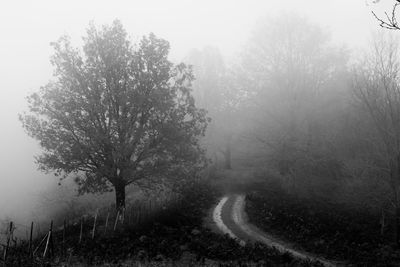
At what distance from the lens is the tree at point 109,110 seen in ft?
61.3

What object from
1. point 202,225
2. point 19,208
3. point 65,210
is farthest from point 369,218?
point 19,208

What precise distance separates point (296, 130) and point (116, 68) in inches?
727

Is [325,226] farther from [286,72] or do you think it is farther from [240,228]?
[286,72]

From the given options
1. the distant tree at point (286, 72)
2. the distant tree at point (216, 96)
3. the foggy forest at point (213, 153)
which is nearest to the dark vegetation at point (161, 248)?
the foggy forest at point (213, 153)

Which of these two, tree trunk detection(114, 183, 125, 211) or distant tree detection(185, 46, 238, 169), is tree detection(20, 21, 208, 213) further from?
distant tree detection(185, 46, 238, 169)

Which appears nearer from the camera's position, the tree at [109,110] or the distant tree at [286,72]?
the tree at [109,110]

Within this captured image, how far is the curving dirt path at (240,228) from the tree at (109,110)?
14.1ft

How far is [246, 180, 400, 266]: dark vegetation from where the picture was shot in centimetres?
1539

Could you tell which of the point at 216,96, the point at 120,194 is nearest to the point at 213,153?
the point at 216,96

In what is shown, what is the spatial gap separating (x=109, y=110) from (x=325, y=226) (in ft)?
Answer: 41.9

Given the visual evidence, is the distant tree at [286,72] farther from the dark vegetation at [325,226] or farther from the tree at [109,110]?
the tree at [109,110]

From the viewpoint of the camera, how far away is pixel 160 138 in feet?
64.8

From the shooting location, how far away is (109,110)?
19281 millimetres

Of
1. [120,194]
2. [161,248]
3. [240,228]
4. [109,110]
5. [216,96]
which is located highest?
[216,96]
